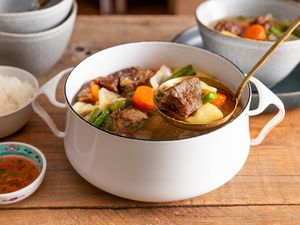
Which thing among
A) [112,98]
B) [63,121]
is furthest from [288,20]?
[63,121]

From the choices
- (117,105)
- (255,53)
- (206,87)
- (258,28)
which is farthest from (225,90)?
(258,28)

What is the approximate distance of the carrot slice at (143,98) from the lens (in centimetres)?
124

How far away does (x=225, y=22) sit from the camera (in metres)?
1.66

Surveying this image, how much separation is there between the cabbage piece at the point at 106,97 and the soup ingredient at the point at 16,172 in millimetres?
240

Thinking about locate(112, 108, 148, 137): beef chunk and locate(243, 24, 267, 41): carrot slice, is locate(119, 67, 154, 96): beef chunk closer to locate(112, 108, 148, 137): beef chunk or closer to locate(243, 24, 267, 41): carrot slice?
locate(112, 108, 148, 137): beef chunk

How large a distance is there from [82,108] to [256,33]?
26.5 inches

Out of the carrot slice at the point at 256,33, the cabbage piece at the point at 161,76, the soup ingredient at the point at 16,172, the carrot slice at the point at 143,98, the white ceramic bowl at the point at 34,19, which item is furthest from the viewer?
the carrot slice at the point at 256,33

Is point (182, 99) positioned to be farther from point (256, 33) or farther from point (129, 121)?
point (256, 33)

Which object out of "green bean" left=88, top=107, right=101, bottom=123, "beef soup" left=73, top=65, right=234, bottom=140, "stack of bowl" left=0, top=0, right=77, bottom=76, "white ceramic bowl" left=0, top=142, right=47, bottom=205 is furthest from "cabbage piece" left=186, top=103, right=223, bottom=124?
"stack of bowl" left=0, top=0, right=77, bottom=76

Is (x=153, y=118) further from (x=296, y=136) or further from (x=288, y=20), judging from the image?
(x=288, y=20)

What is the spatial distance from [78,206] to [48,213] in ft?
0.23

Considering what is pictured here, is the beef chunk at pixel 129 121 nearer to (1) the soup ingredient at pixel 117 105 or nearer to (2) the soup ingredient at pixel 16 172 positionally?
(1) the soup ingredient at pixel 117 105

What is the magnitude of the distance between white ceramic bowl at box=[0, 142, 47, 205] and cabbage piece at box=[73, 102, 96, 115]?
147 millimetres

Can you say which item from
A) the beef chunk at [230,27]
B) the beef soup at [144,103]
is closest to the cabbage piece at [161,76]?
the beef soup at [144,103]
